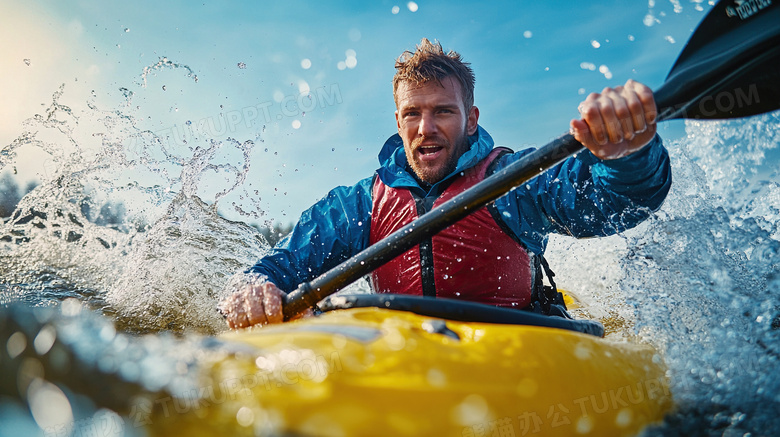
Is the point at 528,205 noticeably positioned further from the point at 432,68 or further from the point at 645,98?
the point at 432,68

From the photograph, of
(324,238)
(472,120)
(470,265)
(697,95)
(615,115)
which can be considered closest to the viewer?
(615,115)

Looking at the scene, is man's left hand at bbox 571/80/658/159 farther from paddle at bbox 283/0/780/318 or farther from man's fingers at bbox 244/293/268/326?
man's fingers at bbox 244/293/268/326

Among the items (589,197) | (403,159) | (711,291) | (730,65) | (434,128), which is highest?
(434,128)

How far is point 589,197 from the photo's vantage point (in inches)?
85.2

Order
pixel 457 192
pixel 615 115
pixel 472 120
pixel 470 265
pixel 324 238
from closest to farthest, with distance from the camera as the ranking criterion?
pixel 615 115
pixel 470 265
pixel 457 192
pixel 324 238
pixel 472 120

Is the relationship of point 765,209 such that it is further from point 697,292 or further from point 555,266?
point 555,266

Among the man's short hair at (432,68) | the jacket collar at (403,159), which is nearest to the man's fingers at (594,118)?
the jacket collar at (403,159)

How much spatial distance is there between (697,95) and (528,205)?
34.9 inches

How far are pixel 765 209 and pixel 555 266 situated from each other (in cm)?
168

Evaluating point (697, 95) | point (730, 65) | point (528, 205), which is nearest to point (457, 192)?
point (528, 205)

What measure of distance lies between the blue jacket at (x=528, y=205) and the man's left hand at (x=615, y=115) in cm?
23

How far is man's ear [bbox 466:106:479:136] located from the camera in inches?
123

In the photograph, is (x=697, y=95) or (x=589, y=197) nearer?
(x=697, y=95)

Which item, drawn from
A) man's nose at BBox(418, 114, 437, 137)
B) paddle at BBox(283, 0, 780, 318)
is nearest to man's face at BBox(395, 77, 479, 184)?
man's nose at BBox(418, 114, 437, 137)
